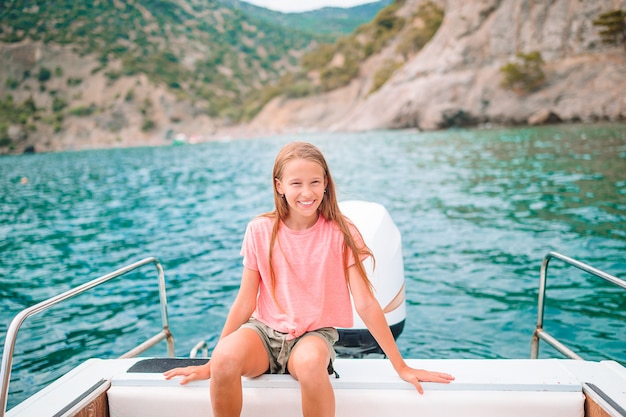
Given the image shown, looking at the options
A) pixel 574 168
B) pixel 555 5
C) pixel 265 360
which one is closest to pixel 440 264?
pixel 265 360

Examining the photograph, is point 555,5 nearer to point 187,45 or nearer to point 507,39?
point 507,39

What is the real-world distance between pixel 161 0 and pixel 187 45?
15750 mm

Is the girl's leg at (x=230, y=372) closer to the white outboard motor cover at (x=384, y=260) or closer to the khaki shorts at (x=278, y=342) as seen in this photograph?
the khaki shorts at (x=278, y=342)

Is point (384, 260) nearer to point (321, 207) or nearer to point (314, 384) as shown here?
point (321, 207)

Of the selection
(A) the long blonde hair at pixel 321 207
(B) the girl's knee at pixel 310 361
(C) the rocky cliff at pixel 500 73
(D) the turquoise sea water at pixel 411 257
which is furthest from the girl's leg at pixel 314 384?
(C) the rocky cliff at pixel 500 73

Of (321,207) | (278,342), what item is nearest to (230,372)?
(278,342)

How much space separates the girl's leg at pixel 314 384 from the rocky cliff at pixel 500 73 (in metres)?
33.2

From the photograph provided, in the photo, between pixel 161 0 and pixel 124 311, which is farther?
pixel 161 0

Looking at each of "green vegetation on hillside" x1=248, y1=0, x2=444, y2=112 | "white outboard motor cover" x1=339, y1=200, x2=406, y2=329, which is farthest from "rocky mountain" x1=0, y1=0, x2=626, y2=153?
"white outboard motor cover" x1=339, y1=200, x2=406, y2=329

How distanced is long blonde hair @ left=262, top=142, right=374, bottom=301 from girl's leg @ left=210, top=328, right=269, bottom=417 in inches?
11.9

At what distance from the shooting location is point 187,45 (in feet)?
304

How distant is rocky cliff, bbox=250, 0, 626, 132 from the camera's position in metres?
30.4

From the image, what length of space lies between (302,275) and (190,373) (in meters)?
0.53

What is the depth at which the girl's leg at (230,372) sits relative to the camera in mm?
1458
